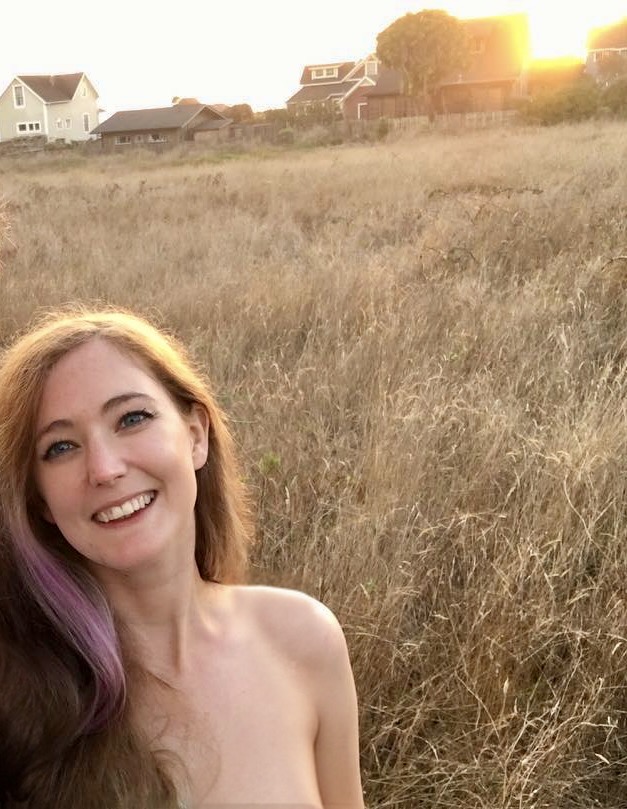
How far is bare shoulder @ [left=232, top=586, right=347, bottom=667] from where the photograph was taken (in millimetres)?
1526

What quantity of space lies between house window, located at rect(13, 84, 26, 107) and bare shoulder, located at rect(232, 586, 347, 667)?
5280 cm

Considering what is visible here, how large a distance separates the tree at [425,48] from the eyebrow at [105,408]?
3758cm

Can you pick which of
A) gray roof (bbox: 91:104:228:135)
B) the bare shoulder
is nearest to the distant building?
gray roof (bbox: 91:104:228:135)

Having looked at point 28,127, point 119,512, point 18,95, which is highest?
point 18,95

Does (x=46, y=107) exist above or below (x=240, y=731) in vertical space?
above

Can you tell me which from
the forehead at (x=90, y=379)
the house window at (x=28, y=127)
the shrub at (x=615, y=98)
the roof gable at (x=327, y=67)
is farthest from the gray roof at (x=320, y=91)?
the forehead at (x=90, y=379)

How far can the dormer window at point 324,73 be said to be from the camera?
160 feet

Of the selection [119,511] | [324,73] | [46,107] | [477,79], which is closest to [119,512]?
[119,511]

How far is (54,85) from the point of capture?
4828 centimetres

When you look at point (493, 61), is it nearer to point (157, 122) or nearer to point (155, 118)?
point (157, 122)

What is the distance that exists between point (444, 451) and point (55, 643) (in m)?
1.90

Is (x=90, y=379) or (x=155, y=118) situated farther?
(x=155, y=118)

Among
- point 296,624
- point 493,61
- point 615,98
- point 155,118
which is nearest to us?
point 296,624

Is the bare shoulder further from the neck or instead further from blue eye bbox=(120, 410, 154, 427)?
blue eye bbox=(120, 410, 154, 427)
